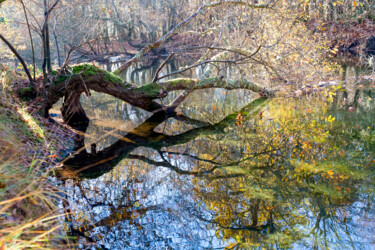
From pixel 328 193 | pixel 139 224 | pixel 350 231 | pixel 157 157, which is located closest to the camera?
pixel 350 231

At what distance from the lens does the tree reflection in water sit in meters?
3.05

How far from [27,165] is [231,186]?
8.46 feet

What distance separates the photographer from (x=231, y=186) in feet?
13.1

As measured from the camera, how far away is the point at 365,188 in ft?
12.3

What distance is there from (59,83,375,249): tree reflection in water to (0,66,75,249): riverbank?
14.7 inches

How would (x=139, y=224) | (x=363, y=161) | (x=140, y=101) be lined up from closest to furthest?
1. (x=139, y=224)
2. (x=363, y=161)
3. (x=140, y=101)

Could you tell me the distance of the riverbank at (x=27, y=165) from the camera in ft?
7.51

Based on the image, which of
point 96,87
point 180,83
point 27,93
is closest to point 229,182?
point 180,83

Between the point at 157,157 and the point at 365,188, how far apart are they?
3129 mm

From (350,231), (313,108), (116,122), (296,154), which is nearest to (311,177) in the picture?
(296,154)

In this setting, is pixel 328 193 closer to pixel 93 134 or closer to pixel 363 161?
pixel 363 161

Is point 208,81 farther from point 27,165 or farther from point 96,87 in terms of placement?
point 27,165

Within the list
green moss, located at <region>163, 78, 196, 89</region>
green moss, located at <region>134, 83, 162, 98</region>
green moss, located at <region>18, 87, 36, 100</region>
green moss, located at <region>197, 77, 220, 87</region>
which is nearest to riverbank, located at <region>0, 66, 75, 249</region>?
green moss, located at <region>18, 87, 36, 100</region>

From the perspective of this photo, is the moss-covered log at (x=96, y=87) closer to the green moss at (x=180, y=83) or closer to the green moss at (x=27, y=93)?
the green moss at (x=180, y=83)
